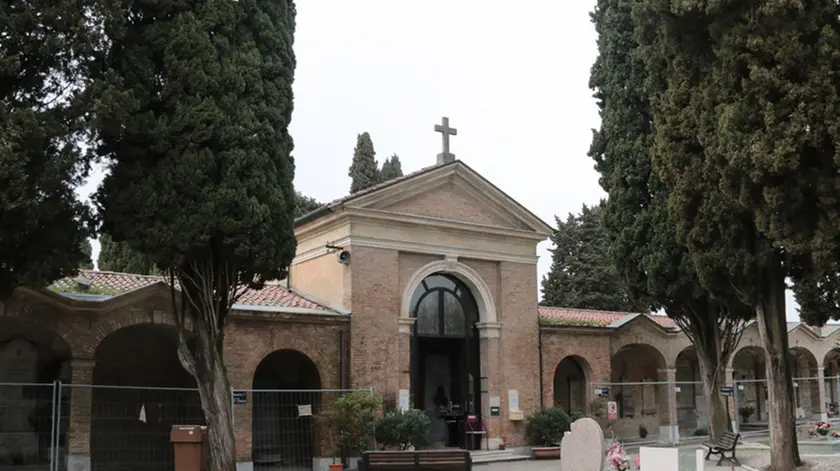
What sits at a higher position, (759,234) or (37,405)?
(759,234)

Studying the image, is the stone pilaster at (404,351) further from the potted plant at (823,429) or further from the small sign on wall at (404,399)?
the potted plant at (823,429)

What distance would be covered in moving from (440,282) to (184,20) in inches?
411

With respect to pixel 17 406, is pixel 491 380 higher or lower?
higher

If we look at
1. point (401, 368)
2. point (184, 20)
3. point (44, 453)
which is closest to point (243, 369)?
point (401, 368)

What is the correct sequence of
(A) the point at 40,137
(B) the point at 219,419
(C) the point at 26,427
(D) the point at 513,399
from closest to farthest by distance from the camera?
(A) the point at 40,137
(B) the point at 219,419
(C) the point at 26,427
(D) the point at 513,399

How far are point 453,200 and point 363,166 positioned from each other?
66.3 ft

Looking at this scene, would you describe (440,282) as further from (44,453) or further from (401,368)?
(44,453)

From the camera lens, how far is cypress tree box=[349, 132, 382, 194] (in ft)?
135

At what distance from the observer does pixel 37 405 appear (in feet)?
65.0

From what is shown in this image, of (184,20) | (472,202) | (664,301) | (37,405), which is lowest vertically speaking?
(37,405)

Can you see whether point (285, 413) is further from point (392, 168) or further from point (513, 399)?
point (392, 168)

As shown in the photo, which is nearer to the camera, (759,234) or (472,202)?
(759,234)

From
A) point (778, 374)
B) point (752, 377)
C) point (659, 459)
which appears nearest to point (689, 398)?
point (752, 377)

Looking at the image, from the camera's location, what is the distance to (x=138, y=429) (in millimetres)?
19906
